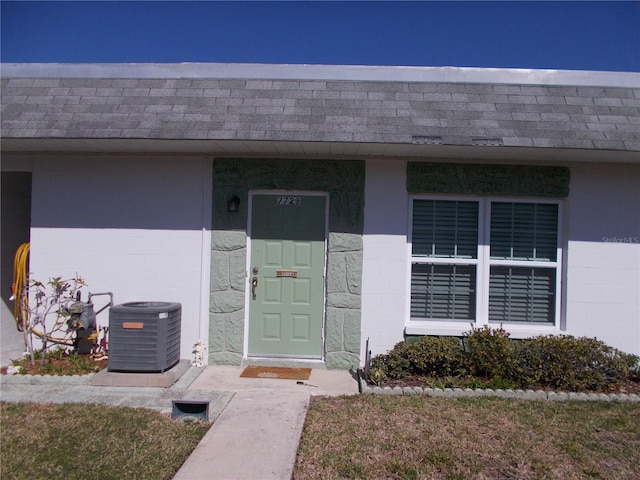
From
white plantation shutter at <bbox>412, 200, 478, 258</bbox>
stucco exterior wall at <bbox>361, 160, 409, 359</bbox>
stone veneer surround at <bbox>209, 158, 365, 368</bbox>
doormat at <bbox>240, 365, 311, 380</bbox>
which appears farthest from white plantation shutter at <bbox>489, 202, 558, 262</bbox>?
doormat at <bbox>240, 365, 311, 380</bbox>

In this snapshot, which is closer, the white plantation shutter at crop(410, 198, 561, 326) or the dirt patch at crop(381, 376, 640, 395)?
the dirt patch at crop(381, 376, 640, 395)

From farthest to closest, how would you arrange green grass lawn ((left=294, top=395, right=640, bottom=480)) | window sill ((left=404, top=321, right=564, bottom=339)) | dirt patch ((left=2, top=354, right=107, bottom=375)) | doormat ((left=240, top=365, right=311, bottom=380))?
window sill ((left=404, top=321, right=564, bottom=339)) < doormat ((left=240, top=365, right=311, bottom=380)) < dirt patch ((left=2, top=354, right=107, bottom=375)) < green grass lawn ((left=294, top=395, right=640, bottom=480))

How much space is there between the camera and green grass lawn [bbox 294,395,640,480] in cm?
368

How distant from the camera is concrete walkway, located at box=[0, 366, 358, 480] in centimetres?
368

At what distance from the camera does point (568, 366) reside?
5.52 metres

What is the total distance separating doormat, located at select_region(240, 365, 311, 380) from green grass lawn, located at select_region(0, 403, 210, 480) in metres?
1.57

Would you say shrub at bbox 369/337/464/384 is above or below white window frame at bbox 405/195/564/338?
below

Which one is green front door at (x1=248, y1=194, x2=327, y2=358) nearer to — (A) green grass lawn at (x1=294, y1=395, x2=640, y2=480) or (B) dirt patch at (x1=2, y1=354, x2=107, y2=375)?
(A) green grass lawn at (x1=294, y1=395, x2=640, y2=480)

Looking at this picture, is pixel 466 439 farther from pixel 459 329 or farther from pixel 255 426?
pixel 459 329

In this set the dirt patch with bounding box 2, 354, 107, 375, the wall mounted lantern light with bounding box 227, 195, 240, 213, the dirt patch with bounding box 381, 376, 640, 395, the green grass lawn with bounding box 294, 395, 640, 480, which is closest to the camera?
the green grass lawn with bounding box 294, 395, 640, 480

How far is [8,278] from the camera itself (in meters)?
7.61

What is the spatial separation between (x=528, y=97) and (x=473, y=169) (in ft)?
3.66

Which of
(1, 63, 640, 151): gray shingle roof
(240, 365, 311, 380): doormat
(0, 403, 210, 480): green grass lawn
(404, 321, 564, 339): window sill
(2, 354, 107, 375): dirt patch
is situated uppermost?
(1, 63, 640, 151): gray shingle roof

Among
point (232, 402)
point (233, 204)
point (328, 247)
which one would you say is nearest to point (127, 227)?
point (233, 204)
